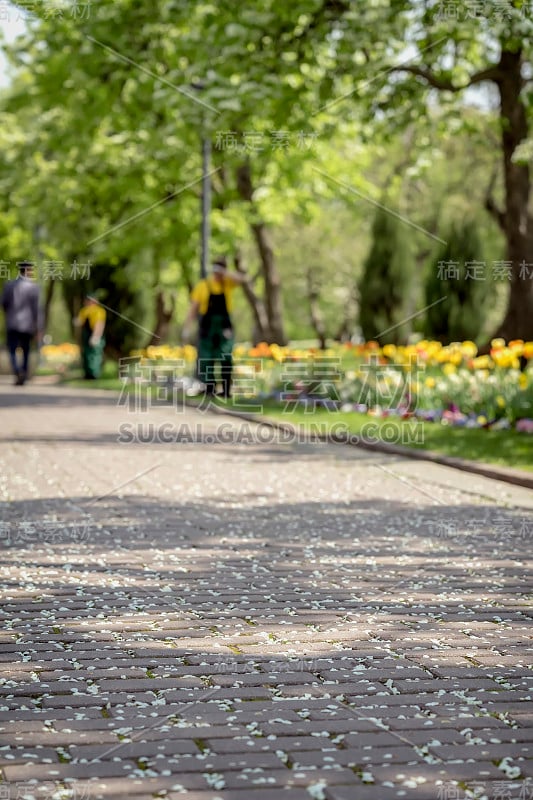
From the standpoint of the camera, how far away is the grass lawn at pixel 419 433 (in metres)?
14.3

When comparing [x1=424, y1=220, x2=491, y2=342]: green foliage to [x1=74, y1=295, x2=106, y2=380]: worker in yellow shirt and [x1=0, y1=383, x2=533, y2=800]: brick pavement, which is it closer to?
[x1=74, y1=295, x2=106, y2=380]: worker in yellow shirt

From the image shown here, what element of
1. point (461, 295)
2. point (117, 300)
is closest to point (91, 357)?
point (117, 300)

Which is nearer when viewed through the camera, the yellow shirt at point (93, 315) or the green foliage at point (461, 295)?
the yellow shirt at point (93, 315)

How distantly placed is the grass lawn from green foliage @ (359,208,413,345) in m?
6.62

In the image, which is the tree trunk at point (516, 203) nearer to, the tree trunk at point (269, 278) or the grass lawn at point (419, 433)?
the grass lawn at point (419, 433)

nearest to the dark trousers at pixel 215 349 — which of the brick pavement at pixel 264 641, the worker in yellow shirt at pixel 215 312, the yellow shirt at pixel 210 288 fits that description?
the worker in yellow shirt at pixel 215 312

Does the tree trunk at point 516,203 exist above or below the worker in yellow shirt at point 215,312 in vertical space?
above

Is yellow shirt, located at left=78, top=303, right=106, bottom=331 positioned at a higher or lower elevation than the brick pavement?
higher

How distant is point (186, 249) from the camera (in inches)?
1328

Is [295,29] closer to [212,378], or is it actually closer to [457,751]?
[212,378]

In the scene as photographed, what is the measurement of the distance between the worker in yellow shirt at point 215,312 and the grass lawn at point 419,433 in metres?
1.10

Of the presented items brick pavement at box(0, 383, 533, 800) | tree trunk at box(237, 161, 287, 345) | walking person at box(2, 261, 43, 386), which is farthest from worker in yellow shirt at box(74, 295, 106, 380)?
brick pavement at box(0, 383, 533, 800)

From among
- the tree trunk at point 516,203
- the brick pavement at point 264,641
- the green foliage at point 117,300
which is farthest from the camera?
the green foliage at point 117,300

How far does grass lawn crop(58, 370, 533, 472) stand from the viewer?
1428 centimetres
